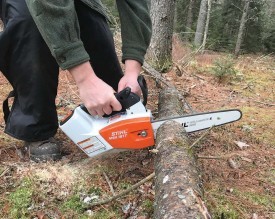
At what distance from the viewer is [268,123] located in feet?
10.6

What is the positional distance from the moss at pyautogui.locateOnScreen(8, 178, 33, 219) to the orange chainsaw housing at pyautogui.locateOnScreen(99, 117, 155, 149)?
52cm

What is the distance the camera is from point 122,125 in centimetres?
202

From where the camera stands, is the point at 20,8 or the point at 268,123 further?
the point at 268,123

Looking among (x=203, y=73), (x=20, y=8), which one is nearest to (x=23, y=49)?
(x=20, y=8)

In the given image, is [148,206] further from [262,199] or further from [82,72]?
[82,72]

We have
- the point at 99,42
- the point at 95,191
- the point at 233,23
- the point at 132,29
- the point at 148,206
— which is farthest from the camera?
→ the point at 233,23

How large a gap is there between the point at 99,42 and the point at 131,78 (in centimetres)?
41

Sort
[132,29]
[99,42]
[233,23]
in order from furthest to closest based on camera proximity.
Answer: [233,23], [99,42], [132,29]

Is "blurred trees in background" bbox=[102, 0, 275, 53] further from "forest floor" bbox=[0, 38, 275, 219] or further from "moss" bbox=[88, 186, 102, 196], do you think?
"moss" bbox=[88, 186, 102, 196]

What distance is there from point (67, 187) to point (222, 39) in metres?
17.1

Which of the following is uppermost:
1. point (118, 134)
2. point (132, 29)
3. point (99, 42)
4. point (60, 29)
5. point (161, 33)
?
point (60, 29)

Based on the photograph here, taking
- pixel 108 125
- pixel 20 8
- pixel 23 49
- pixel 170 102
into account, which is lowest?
pixel 170 102

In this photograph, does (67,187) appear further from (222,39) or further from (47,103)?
(222,39)

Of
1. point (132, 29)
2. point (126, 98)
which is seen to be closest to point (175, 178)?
point (126, 98)
